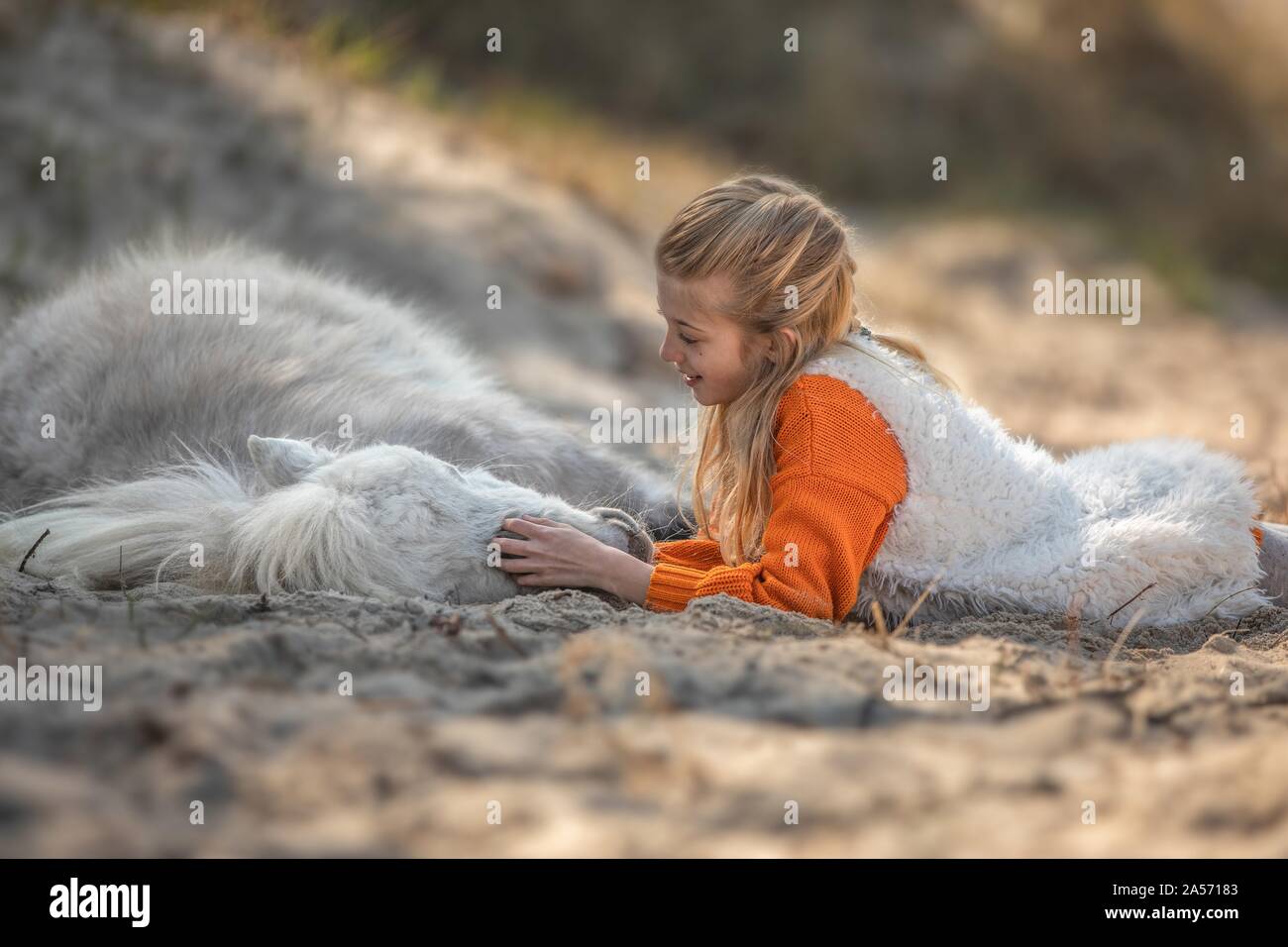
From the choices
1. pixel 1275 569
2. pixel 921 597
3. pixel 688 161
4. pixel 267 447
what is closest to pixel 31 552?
pixel 267 447

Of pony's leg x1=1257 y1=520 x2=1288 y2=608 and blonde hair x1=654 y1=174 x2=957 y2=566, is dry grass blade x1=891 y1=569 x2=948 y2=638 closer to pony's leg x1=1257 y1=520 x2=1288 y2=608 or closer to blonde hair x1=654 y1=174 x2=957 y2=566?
blonde hair x1=654 y1=174 x2=957 y2=566

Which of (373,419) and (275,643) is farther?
(373,419)

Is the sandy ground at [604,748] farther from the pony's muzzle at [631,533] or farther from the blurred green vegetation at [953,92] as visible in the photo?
the blurred green vegetation at [953,92]

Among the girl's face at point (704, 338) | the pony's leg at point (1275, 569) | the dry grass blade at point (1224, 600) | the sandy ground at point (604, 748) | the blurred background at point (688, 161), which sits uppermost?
the blurred background at point (688, 161)

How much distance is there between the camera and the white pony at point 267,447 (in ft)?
9.97

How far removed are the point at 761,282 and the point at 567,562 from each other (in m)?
0.84

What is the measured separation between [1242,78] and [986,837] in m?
13.9

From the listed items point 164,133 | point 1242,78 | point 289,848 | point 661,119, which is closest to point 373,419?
point 289,848

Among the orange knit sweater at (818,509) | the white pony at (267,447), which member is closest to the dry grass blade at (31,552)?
the white pony at (267,447)

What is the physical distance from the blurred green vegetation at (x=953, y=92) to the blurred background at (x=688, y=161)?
0.04 meters

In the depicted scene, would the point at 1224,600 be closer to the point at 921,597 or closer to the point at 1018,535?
the point at 1018,535

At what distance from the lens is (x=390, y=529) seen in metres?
3.01

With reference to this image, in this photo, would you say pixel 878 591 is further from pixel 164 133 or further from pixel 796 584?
pixel 164 133
